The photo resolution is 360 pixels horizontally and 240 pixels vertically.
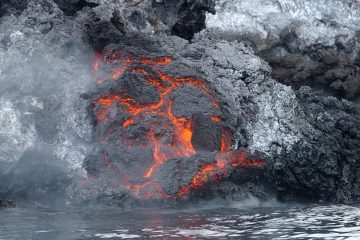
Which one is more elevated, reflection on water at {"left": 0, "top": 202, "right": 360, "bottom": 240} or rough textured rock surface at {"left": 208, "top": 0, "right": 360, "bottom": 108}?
rough textured rock surface at {"left": 208, "top": 0, "right": 360, "bottom": 108}

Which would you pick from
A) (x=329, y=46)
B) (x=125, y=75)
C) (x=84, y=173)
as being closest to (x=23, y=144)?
(x=84, y=173)

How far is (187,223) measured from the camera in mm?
10375

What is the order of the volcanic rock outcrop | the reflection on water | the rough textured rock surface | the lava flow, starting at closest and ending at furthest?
the reflection on water, the lava flow, the volcanic rock outcrop, the rough textured rock surface

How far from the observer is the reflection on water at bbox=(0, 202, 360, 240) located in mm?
9305

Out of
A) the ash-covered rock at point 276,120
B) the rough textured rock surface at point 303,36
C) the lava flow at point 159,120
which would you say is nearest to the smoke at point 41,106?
the lava flow at point 159,120

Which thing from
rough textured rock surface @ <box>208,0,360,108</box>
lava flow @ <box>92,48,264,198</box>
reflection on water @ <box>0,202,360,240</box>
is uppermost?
rough textured rock surface @ <box>208,0,360,108</box>

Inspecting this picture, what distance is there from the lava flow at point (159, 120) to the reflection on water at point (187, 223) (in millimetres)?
830

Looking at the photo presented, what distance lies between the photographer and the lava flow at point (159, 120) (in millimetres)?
12750

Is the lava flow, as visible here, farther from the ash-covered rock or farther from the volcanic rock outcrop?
the ash-covered rock

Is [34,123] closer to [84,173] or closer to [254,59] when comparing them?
[84,173]

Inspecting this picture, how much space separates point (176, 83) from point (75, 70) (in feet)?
8.01

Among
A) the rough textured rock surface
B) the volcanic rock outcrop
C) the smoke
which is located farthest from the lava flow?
the rough textured rock surface

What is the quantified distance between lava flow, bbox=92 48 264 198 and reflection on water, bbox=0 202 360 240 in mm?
830

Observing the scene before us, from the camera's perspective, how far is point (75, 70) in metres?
14.5
